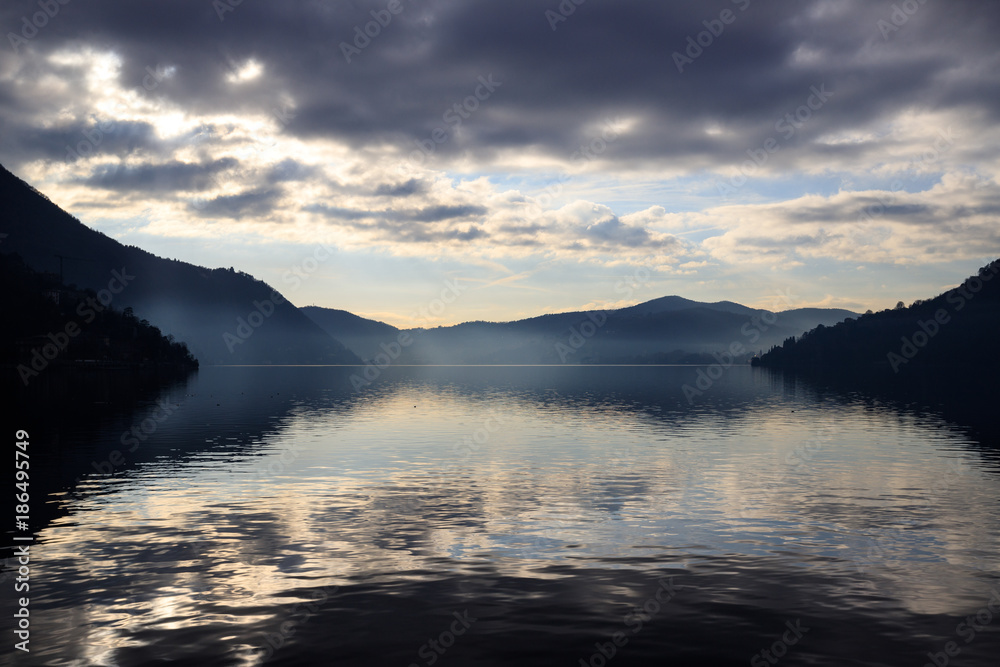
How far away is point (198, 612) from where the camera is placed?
22.2 metres

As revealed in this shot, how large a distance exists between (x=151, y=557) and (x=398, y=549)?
9.99m

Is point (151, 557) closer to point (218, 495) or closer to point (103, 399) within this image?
point (218, 495)

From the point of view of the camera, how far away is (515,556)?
95.5 feet

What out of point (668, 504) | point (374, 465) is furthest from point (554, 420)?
point (668, 504)

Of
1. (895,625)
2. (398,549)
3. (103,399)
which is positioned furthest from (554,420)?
(103,399)

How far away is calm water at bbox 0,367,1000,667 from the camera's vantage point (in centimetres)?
2000

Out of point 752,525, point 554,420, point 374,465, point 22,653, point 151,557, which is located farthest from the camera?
point 554,420

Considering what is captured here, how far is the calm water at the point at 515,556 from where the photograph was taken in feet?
65.6

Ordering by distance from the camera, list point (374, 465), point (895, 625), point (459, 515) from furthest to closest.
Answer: point (374, 465) → point (459, 515) → point (895, 625)

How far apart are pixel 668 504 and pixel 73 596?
96.6ft

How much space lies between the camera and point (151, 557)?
28734 millimetres

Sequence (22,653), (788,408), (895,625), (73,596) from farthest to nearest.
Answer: (788,408), (73,596), (895,625), (22,653)

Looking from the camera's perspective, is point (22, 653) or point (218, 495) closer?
point (22, 653)

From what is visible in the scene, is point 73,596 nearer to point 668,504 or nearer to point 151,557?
point 151,557
